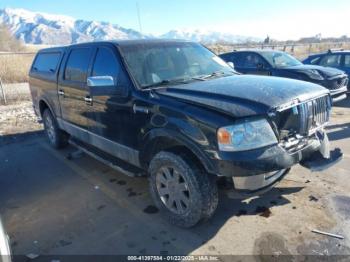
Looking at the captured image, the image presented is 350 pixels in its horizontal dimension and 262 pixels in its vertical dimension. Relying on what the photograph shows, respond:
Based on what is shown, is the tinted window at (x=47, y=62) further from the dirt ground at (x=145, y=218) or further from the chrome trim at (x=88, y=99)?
the dirt ground at (x=145, y=218)

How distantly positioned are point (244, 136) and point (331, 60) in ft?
32.4

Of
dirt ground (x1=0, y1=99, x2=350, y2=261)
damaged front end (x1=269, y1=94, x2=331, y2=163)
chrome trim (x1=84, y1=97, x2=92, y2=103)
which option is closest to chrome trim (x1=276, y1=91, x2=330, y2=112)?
damaged front end (x1=269, y1=94, x2=331, y2=163)

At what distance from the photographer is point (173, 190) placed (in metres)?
3.46

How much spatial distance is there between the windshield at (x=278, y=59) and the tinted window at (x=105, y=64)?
6465 mm

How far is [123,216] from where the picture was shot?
3.79m

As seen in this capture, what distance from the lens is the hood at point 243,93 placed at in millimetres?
2908

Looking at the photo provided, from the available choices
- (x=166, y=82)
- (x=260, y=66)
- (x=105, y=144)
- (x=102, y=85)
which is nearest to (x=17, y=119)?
(x=105, y=144)

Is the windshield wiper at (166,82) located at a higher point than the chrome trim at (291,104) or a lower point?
higher

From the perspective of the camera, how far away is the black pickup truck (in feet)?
9.38

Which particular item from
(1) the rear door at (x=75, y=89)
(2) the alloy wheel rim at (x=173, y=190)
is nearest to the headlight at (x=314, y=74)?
(1) the rear door at (x=75, y=89)

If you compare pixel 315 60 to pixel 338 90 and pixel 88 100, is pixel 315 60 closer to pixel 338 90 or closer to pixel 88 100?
pixel 338 90

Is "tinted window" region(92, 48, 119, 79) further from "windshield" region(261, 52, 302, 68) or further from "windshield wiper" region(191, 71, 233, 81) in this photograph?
"windshield" region(261, 52, 302, 68)

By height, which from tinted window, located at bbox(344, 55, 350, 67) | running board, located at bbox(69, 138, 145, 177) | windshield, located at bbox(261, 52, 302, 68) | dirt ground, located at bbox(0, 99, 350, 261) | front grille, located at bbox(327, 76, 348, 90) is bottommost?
dirt ground, located at bbox(0, 99, 350, 261)

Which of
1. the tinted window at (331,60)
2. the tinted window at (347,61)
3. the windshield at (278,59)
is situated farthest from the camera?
the tinted window at (331,60)
